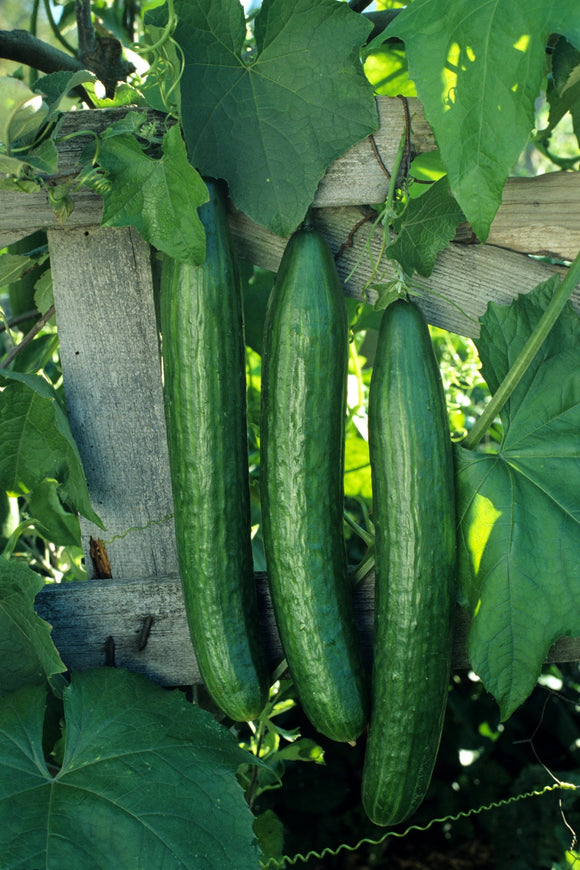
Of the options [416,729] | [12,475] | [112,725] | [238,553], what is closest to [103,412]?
[12,475]

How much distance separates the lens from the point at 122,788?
111cm

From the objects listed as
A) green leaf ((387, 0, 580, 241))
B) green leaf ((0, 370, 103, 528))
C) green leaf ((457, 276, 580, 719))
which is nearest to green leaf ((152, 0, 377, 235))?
green leaf ((387, 0, 580, 241))

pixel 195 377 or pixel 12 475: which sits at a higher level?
pixel 195 377

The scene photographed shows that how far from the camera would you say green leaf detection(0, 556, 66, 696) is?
3.91 feet

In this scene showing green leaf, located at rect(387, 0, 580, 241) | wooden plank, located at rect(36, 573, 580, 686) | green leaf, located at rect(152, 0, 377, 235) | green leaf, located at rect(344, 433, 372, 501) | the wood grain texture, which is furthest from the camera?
green leaf, located at rect(344, 433, 372, 501)

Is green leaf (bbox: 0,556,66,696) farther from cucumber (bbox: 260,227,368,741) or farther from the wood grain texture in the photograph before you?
the wood grain texture

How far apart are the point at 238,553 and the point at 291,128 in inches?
25.3

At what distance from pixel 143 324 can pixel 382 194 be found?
437 millimetres

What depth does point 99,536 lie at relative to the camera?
136cm

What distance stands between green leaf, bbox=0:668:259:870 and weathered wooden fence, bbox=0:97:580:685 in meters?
0.14

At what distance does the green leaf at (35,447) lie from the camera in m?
1.24

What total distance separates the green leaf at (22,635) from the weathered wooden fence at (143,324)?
9 cm

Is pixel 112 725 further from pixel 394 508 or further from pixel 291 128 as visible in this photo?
pixel 291 128

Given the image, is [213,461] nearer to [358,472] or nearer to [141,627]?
[141,627]
